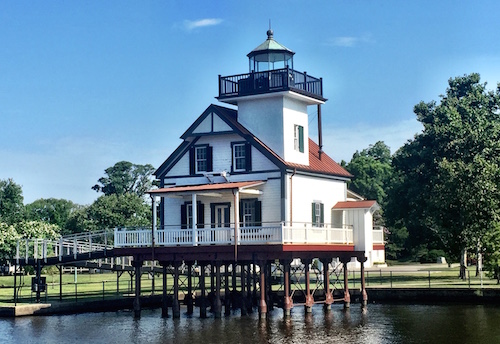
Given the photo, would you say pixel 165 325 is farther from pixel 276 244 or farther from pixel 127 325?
pixel 276 244

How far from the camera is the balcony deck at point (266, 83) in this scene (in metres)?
47.8

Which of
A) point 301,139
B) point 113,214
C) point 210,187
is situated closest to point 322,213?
point 301,139

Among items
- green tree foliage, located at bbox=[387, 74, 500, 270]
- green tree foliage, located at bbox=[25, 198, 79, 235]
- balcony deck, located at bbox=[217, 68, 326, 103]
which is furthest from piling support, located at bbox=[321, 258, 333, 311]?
green tree foliage, located at bbox=[25, 198, 79, 235]

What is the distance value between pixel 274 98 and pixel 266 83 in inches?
37.1

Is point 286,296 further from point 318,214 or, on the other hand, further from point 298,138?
point 298,138

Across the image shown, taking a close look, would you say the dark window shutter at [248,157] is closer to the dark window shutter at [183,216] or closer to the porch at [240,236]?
the porch at [240,236]

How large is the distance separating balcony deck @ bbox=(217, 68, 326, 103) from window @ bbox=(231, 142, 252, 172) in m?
2.91

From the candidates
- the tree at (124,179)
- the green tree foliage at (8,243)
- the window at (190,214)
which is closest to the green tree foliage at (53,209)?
the tree at (124,179)

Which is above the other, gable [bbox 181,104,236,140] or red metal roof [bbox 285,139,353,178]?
gable [bbox 181,104,236,140]

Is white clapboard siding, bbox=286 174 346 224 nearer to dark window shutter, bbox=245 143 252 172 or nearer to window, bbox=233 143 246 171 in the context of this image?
dark window shutter, bbox=245 143 252 172

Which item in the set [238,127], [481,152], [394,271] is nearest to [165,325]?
[238,127]

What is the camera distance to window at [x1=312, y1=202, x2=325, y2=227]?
4875cm

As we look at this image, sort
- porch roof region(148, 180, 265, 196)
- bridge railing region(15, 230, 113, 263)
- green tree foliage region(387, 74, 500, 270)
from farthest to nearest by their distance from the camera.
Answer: green tree foliage region(387, 74, 500, 270) < bridge railing region(15, 230, 113, 263) < porch roof region(148, 180, 265, 196)

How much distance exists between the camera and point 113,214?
328 feet
